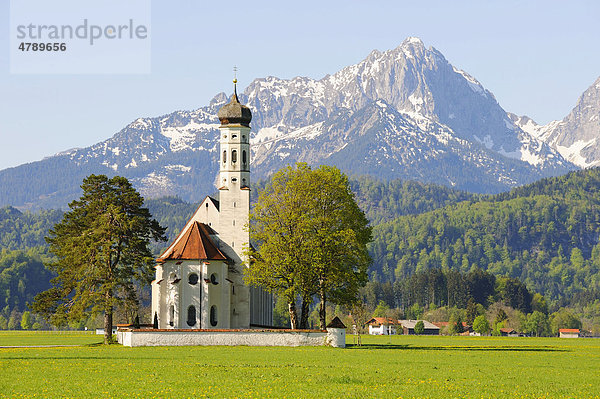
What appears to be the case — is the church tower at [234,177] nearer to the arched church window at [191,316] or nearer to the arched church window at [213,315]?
the arched church window at [213,315]

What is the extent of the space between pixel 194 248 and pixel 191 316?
6384 mm

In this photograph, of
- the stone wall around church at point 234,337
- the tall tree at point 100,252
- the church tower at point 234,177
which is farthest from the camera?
the church tower at point 234,177

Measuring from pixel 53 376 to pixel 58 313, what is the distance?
41.8 meters

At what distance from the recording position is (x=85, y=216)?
90.6m

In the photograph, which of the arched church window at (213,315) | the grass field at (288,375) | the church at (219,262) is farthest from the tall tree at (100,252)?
the grass field at (288,375)

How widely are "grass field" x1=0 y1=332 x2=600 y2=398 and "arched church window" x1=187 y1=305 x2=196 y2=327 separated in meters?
22.1

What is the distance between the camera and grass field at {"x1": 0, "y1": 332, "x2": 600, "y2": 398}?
137ft

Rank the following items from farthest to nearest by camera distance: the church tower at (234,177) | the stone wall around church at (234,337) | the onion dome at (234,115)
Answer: the onion dome at (234,115) → the church tower at (234,177) → the stone wall around church at (234,337)

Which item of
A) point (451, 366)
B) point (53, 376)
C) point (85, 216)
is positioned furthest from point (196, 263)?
point (53, 376)

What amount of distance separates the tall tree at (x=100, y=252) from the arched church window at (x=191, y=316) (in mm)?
→ 5006

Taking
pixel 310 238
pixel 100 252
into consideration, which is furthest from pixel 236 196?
pixel 310 238

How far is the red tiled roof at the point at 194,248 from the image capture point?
304 feet

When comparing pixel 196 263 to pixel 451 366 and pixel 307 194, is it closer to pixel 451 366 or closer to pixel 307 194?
pixel 307 194

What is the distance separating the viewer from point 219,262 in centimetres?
9400
